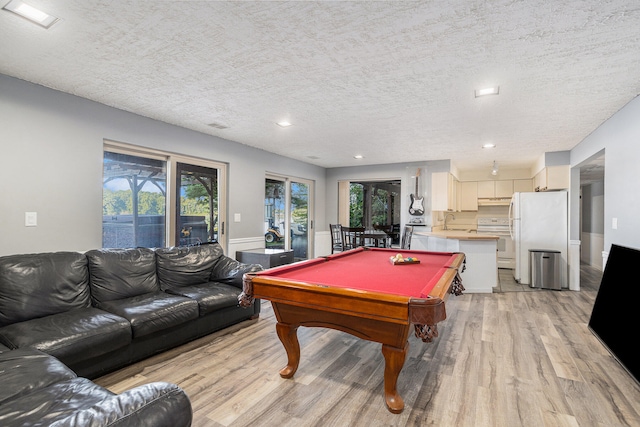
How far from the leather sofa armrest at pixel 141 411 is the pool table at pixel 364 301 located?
1.01m

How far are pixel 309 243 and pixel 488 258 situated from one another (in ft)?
12.3

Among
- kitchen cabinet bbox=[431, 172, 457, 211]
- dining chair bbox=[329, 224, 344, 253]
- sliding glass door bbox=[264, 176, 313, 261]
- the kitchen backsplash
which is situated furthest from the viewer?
the kitchen backsplash

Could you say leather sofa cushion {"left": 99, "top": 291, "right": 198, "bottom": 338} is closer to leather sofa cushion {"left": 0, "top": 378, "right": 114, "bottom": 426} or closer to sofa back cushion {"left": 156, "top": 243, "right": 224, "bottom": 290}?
sofa back cushion {"left": 156, "top": 243, "right": 224, "bottom": 290}

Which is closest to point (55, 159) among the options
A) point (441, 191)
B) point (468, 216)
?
point (441, 191)

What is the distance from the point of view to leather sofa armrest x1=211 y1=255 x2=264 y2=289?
11.4 ft

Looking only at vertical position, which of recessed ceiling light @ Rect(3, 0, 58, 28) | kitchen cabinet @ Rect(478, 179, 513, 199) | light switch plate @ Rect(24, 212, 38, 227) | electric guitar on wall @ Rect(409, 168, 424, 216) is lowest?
light switch plate @ Rect(24, 212, 38, 227)

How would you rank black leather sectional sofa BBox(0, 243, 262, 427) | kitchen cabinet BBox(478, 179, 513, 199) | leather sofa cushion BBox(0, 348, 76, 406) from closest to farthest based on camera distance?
1. black leather sectional sofa BBox(0, 243, 262, 427)
2. leather sofa cushion BBox(0, 348, 76, 406)
3. kitchen cabinet BBox(478, 179, 513, 199)

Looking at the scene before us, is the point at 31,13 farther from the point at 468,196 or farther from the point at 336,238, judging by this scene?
the point at 468,196

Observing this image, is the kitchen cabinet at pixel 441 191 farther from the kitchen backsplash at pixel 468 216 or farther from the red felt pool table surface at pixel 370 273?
the red felt pool table surface at pixel 370 273

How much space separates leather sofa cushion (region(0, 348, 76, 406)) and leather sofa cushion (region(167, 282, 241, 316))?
4.11ft

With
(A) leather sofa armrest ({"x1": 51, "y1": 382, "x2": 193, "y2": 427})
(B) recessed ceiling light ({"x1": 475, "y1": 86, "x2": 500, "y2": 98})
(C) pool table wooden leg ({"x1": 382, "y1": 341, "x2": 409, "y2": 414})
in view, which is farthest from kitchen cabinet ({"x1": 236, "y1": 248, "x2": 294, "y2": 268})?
(A) leather sofa armrest ({"x1": 51, "y1": 382, "x2": 193, "y2": 427})

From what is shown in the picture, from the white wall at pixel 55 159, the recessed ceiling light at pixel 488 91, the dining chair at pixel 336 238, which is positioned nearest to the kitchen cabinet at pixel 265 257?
the dining chair at pixel 336 238

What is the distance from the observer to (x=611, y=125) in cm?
354

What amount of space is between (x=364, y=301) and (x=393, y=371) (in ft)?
1.81
